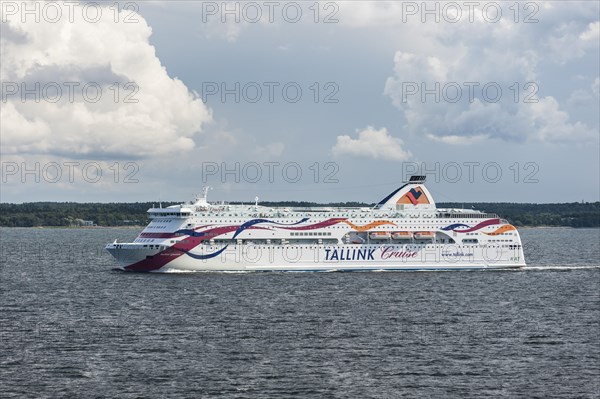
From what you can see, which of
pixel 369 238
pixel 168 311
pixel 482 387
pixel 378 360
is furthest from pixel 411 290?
pixel 482 387

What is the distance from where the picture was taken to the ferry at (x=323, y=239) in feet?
245

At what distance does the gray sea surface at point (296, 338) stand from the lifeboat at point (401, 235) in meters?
8.22

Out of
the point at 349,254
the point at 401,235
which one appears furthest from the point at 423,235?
the point at 349,254

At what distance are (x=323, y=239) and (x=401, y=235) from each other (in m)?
7.60

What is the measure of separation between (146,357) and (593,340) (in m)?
22.4

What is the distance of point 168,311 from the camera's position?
2078 inches

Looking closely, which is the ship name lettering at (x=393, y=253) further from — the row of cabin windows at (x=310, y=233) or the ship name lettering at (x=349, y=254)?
the row of cabin windows at (x=310, y=233)

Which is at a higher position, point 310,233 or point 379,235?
point 310,233

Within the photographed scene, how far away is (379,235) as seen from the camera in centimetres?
7962

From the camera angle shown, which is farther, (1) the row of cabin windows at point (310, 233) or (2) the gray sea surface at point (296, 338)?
(1) the row of cabin windows at point (310, 233)

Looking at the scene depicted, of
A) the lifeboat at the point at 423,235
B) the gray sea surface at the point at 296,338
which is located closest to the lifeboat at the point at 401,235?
the lifeboat at the point at 423,235

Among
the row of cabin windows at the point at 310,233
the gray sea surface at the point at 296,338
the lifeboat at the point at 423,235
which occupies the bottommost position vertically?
the gray sea surface at the point at 296,338

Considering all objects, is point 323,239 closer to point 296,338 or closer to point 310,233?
point 310,233

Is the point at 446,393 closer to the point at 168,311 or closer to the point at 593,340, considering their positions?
the point at 593,340
